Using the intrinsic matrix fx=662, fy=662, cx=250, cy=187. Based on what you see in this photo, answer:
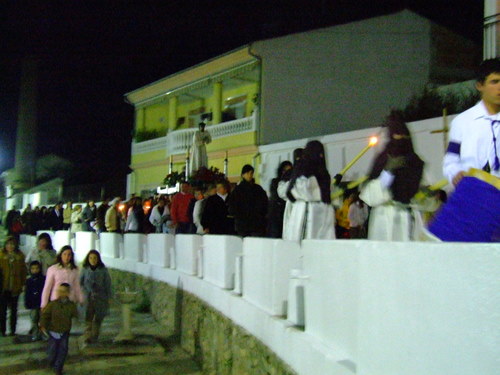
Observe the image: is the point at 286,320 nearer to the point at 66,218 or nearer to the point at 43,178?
the point at 66,218

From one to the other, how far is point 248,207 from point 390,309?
244 inches

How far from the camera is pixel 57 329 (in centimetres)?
990

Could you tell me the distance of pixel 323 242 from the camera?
4.76m

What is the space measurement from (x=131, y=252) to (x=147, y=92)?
634 inches

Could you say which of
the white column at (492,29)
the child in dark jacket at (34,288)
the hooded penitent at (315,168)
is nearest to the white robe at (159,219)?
the child in dark jacket at (34,288)

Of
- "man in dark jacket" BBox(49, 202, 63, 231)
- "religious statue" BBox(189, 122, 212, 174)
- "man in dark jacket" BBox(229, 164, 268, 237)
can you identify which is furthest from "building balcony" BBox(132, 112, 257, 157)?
"man in dark jacket" BBox(229, 164, 268, 237)

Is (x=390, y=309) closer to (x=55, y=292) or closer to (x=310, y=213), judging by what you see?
(x=310, y=213)

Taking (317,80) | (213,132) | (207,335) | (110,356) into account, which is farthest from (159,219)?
(213,132)

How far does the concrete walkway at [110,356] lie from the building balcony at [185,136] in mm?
11111

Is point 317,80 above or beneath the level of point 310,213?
above

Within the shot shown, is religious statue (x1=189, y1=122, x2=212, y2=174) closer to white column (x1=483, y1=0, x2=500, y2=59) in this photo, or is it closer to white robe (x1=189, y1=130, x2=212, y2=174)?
white robe (x1=189, y1=130, x2=212, y2=174)

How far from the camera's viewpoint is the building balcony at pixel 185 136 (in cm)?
2314

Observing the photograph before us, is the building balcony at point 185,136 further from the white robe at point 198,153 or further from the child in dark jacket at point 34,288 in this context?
the child in dark jacket at point 34,288

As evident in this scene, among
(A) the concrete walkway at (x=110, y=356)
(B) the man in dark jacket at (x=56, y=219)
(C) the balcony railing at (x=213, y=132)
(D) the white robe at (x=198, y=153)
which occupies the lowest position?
(A) the concrete walkway at (x=110, y=356)
